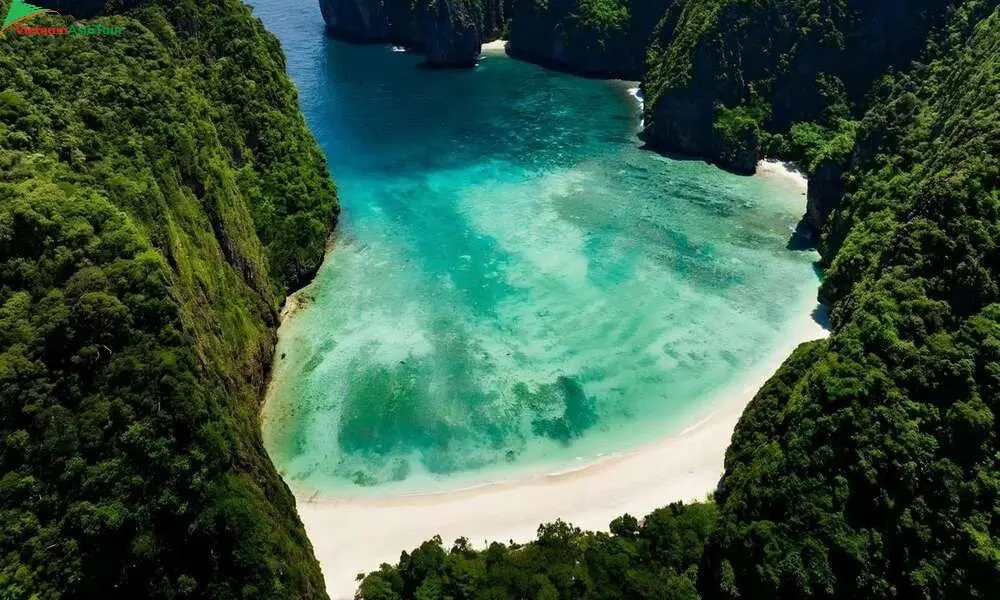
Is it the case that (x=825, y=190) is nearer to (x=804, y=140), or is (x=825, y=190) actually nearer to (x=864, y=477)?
(x=804, y=140)

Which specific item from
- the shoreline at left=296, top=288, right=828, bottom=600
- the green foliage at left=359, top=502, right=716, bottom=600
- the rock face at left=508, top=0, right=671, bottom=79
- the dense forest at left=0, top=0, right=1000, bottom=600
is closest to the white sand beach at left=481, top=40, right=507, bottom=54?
the rock face at left=508, top=0, right=671, bottom=79

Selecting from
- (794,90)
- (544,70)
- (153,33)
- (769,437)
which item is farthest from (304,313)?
(544,70)

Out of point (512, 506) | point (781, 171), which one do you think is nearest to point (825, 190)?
point (781, 171)

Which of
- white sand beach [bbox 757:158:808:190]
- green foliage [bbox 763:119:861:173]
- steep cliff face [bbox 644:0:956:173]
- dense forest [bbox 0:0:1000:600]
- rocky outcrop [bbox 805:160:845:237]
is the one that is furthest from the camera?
steep cliff face [bbox 644:0:956:173]

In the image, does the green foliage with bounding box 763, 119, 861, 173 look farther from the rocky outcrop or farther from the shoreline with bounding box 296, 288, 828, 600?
the shoreline with bounding box 296, 288, 828, 600

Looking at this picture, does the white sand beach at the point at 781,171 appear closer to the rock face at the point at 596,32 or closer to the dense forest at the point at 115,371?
the rock face at the point at 596,32

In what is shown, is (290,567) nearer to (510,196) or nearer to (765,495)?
(765,495)

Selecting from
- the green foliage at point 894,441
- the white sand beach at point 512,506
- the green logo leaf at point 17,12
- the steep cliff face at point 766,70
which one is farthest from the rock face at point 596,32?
the green logo leaf at point 17,12
